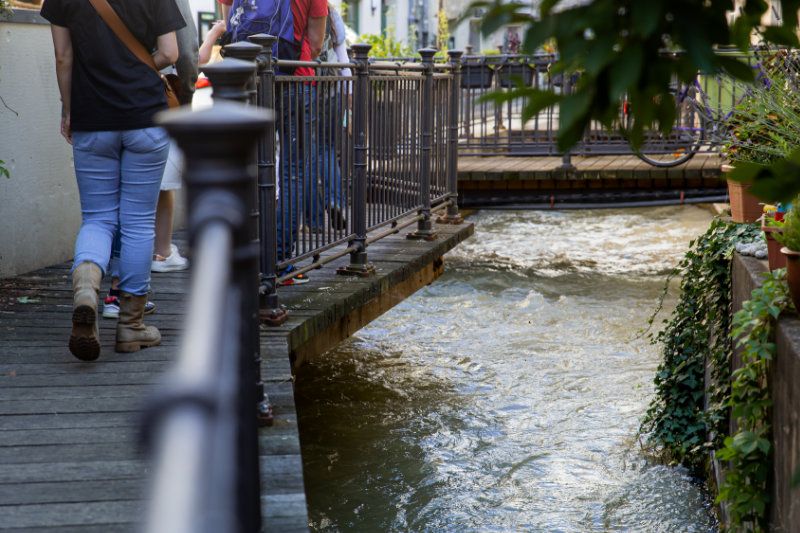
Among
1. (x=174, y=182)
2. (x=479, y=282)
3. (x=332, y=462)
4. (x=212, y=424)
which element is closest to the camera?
(x=212, y=424)

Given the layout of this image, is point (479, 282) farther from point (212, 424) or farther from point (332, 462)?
point (212, 424)

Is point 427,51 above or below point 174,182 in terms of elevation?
above

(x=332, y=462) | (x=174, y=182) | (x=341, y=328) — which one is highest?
(x=174, y=182)

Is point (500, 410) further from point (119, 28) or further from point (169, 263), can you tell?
point (119, 28)

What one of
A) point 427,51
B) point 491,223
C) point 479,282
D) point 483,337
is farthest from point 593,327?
point 491,223

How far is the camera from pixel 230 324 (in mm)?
1417

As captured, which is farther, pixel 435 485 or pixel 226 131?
pixel 435 485

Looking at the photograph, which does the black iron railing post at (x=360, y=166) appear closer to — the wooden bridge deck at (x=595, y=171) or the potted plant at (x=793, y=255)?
the potted plant at (x=793, y=255)

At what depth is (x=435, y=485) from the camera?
5.86 metres

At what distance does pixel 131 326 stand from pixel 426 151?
3362 mm

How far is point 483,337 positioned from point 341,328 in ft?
10.5

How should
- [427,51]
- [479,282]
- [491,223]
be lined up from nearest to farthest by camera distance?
[427,51] < [479,282] < [491,223]

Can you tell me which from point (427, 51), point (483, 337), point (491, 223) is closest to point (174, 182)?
point (427, 51)

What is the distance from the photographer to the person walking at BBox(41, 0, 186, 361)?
15.7 feet
